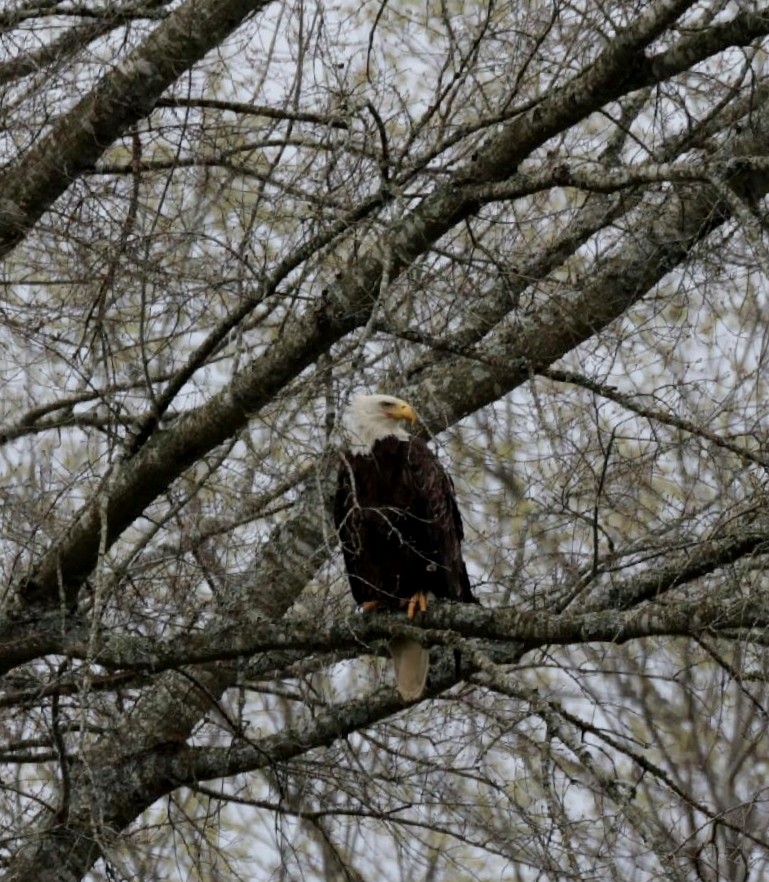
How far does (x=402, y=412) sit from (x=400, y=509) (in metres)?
0.36

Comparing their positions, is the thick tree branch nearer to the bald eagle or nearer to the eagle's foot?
the bald eagle

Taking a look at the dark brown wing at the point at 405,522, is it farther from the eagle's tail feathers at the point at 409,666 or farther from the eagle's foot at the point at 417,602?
the eagle's tail feathers at the point at 409,666

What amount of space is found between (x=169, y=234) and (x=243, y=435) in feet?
2.54

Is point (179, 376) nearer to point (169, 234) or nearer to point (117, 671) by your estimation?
point (169, 234)

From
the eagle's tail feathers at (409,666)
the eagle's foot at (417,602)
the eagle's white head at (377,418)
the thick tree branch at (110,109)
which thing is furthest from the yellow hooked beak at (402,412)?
the thick tree branch at (110,109)

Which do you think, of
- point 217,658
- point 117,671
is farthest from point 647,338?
point 117,671

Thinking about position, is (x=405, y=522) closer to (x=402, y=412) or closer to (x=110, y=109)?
(x=402, y=412)

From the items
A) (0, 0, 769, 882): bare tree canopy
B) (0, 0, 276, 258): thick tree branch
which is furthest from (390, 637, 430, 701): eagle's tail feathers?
(0, 0, 276, 258): thick tree branch

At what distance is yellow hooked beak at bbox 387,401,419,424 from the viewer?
18.3ft

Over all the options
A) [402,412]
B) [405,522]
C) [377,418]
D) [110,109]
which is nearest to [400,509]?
[405,522]

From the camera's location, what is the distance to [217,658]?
200 inches

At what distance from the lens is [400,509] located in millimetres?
5695

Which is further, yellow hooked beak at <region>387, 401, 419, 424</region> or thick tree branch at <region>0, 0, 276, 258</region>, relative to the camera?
yellow hooked beak at <region>387, 401, 419, 424</region>

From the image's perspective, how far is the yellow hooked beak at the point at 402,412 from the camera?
5588 mm
